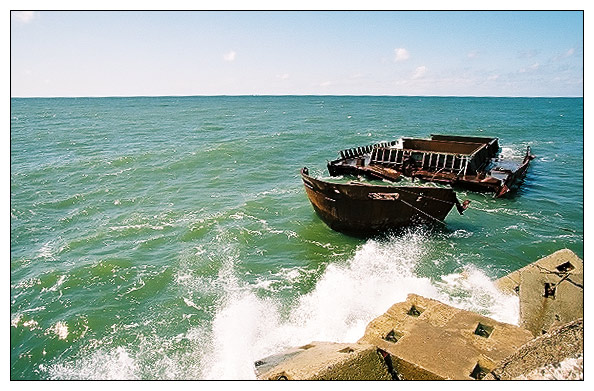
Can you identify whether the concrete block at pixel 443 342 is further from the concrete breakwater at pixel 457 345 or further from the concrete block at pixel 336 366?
the concrete block at pixel 336 366

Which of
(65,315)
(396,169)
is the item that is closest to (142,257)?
(65,315)

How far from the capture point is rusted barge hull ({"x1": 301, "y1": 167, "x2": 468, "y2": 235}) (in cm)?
1675

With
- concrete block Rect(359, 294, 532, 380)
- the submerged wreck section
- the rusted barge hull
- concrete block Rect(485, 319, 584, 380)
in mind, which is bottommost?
concrete block Rect(359, 294, 532, 380)

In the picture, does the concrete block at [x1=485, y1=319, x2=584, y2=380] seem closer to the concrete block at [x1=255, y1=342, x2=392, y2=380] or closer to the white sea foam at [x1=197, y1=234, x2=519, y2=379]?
the concrete block at [x1=255, y1=342, x2=392, y2=380]

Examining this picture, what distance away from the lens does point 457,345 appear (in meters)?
7.84

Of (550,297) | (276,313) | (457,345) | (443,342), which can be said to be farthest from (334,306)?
(550,297)

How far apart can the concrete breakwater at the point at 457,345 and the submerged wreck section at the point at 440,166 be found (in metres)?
14.3

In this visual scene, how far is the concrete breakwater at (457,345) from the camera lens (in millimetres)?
6648

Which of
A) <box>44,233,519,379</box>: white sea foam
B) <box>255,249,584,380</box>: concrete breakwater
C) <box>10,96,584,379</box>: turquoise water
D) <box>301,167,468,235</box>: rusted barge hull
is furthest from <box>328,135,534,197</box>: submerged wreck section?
<box>255,249,584,380</box>: concrete breakwater

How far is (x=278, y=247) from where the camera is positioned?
60.2 feet

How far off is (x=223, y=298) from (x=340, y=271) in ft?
15.9

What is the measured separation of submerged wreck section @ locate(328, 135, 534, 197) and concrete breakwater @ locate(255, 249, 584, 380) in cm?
1428

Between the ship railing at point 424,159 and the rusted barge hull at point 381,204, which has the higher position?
the ship railing at point 424,159

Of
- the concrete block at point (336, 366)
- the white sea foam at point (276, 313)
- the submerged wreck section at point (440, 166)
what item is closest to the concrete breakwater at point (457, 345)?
the concrete block at point (336, 366)
